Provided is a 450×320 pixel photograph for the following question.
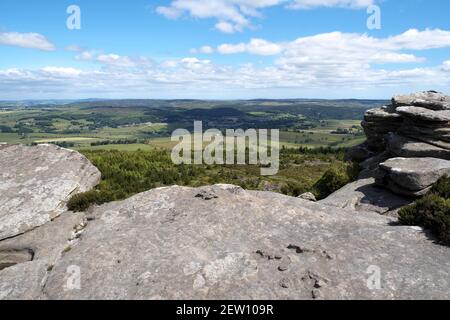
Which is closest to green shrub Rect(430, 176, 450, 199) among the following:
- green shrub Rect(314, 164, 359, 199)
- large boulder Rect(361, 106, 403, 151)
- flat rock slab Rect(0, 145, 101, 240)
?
green shrub Rect(314, 164, 359, 199)

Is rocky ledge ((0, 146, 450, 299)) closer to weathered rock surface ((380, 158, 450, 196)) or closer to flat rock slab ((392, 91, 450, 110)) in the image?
weathered rock surface ((380, 158, 450, 196))

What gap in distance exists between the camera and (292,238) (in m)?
16.4

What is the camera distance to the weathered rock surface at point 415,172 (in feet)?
73.3

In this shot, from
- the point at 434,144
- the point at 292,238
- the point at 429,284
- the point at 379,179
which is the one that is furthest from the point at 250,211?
the point at 434,144

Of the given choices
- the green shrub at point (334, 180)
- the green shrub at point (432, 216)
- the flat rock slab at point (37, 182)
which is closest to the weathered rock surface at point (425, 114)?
the green shrub at point (334, 180)

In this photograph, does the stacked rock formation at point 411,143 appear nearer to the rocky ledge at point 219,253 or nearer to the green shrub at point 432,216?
the green shrub at point 432,216

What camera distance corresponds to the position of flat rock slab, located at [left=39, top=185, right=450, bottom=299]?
1298 cm

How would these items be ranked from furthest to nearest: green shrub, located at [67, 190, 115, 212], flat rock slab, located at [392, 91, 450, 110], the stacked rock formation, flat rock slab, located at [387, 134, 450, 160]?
flat rock slab, located at [392, 91, 450, 110], flat rock slab, located at [387, 134, 450, 160], the stacked rock formation, green shrub, located at [67, 190, 115, 212]

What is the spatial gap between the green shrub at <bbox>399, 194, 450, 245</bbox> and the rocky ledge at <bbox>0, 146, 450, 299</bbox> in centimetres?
66

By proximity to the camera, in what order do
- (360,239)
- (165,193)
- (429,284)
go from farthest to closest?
(165,193)
(360,239)
(429,284)

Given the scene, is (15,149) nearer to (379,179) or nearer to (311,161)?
(379,179)

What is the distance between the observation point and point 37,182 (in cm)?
2261
